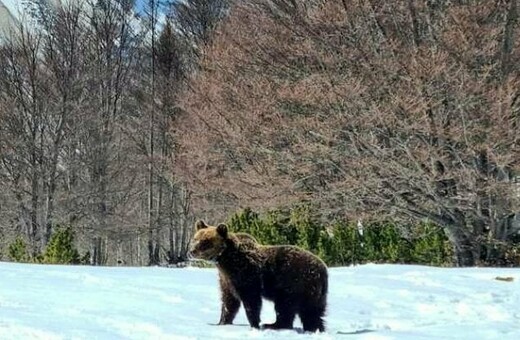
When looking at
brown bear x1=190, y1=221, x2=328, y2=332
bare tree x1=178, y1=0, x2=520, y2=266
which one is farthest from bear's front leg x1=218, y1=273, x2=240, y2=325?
bare tree x1=178, y1=0, x2=520, y2=266

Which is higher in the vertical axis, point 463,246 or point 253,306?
point 463,246

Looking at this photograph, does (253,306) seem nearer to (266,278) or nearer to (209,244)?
(266,278)

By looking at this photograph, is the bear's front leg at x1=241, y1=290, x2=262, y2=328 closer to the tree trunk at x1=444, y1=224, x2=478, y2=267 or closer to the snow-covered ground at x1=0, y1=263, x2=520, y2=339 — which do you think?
the snow-covered ground at x1=0, y1=263, x2=520, y2=339

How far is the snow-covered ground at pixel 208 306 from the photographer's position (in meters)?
5.00

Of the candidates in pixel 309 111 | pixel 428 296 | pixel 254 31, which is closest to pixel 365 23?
pixel 309 111

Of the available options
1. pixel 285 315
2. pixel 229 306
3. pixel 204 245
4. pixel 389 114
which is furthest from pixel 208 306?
pixel 389 114

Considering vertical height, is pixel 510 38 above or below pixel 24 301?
above

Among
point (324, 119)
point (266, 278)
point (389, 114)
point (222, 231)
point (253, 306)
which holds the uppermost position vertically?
point (324, 119)

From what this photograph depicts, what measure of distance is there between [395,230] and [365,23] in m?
4.51

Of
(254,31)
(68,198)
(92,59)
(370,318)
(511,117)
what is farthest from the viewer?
(92,59)

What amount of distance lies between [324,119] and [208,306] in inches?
357

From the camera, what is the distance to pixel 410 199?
15.5m

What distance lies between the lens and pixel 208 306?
261 inches

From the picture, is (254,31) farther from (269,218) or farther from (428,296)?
(428,296)
